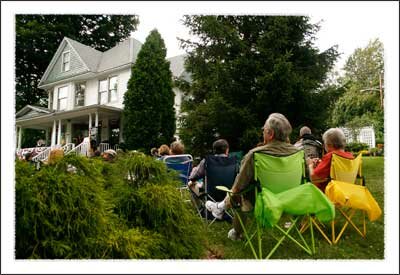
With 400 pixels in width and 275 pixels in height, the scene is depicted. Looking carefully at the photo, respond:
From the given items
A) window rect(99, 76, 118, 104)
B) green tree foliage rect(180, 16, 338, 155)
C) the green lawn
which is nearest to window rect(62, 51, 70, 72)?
window rect(99, 76, 118, 104)

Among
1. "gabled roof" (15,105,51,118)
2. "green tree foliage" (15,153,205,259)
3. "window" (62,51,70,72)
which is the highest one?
"window" (62,51,70,72)

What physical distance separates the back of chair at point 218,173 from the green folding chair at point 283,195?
91 cm

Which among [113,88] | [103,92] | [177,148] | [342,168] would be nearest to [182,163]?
[177,148]

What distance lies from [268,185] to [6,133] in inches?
72.9

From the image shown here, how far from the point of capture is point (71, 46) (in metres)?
14.3

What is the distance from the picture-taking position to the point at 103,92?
15.1 metres

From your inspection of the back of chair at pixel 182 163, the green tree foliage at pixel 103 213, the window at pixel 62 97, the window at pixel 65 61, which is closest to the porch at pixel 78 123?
the window at pixel 62 97

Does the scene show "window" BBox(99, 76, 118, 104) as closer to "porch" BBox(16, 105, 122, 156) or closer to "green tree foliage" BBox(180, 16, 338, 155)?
"porch" BBox(16, 105, 122, 156)

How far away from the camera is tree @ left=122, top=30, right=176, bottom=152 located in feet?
37.3

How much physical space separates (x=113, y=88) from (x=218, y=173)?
12.3 meters

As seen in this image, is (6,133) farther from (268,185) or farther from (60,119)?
(60,119)

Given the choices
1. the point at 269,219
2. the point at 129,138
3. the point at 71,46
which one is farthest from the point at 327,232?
the point at 71,46

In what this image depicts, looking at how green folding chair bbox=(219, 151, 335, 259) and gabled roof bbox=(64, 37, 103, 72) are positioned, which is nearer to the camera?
green folding chair bbox=(219, 151, 335, 259)

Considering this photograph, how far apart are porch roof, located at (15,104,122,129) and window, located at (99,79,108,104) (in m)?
0.85
